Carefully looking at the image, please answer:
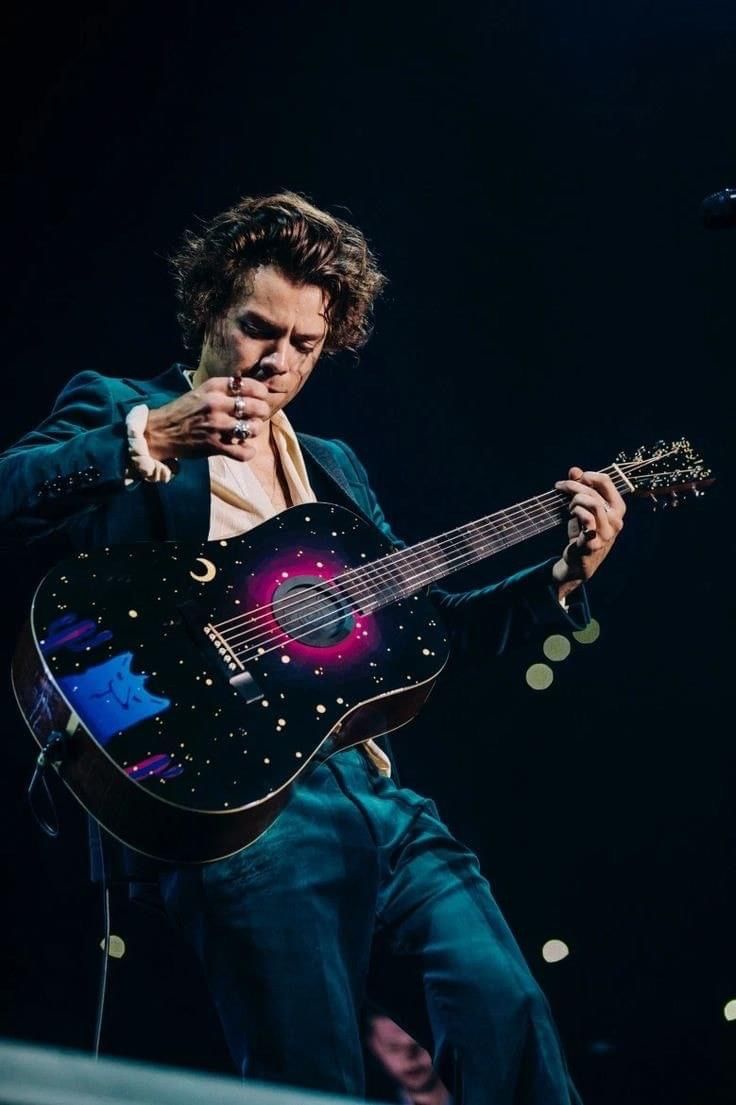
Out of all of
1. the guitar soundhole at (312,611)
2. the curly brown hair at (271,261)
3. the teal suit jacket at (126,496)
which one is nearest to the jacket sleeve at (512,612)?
the teal suit jacket at (126,496)

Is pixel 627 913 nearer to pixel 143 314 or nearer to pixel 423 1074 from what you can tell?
pixel 423 1074

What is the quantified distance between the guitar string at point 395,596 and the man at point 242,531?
0.11 m

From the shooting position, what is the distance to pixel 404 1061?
6.22 ft

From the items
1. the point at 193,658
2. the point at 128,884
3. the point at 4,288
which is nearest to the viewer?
the point at 193,658

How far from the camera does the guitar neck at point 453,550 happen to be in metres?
1.95

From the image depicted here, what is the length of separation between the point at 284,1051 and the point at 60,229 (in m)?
1.74

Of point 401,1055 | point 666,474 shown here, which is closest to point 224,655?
point 401,1055

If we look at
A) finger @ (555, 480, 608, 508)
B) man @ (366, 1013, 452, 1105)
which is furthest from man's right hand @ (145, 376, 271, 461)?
man @ (366, 1013, 452, 1105)

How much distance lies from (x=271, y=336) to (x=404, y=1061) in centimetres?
141

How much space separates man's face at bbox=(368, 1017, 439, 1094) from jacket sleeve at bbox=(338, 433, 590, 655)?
2.54ft

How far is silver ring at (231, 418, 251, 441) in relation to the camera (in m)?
1.77

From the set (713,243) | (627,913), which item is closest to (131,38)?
(713,243)

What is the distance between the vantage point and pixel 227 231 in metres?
2.27

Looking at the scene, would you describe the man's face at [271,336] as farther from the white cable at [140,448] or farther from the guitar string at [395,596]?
the guitar string at [395,596]
